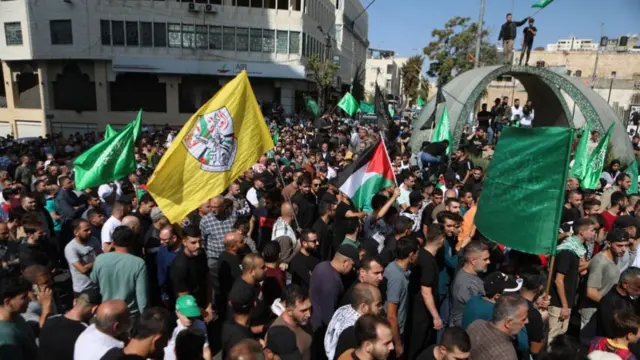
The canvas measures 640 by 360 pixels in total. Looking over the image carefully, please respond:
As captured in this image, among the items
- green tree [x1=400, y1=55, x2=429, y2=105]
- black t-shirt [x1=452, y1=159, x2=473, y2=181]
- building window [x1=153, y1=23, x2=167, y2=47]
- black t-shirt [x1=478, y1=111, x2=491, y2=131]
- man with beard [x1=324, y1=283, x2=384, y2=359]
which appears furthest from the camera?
green tree [x1=400, y1=55, x2=429, y2=105]

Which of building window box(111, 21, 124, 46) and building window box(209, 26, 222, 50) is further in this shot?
building window box(209, 26, 222, 50)

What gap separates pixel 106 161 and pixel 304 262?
4712 millimetres

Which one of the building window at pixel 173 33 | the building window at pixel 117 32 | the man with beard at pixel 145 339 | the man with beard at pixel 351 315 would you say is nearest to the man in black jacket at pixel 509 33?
the man with beard at pixel 351 315

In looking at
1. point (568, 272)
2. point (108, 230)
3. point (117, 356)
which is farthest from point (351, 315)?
point (108, 230)

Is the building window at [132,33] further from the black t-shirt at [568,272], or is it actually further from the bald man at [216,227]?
the black t-shirt at [568,272]

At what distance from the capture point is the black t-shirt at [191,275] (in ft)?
15.9

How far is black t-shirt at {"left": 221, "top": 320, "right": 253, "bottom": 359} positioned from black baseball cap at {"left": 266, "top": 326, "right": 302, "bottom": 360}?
0.26m

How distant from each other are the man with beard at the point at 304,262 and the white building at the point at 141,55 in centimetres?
2820

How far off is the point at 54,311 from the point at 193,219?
2630mm

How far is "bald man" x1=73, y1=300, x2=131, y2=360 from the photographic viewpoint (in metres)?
3.33

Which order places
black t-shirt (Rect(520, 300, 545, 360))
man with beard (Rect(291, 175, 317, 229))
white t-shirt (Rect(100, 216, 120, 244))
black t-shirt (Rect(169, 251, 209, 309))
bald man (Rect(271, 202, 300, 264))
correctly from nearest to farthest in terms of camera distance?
1. black t-shirt (Rect(520, 300, 545, 360))
2. black t-shirt (Rect(169, 251, 209, 309))
3. bald man (Rect(271, 202, 300, 264))
4. white t-shirt (Rect(100, 216, 120, 244))
5. man with beard (Rect(291, 175, 317, 229))

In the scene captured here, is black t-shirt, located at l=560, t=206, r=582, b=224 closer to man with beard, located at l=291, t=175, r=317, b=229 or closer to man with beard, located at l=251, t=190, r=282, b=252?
man with beard, located at l=291, t=175, r=317, b=229

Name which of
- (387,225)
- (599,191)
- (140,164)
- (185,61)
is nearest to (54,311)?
(387,225)

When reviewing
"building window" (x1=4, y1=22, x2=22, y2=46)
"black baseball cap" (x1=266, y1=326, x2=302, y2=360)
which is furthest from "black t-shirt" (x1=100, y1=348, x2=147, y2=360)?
"building window" (x1=4, y1=22, x2=22, y2=46)
